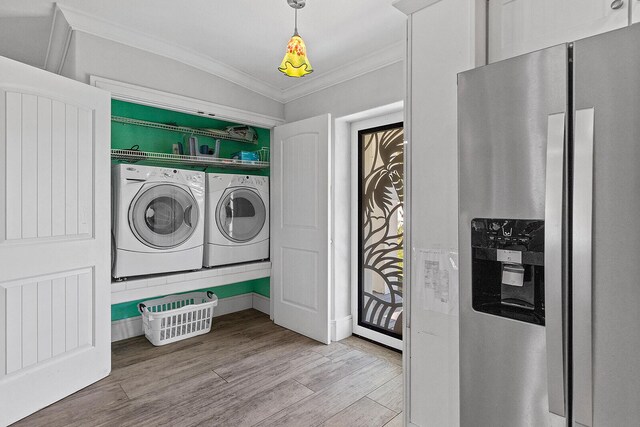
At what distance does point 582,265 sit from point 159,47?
9.94 ft

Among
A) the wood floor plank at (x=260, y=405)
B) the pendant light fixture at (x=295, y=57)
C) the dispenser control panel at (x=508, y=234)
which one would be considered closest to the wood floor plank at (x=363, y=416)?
the wood floor plank at (x=260, y=405)

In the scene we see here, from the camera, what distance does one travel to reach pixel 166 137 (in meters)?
3.28

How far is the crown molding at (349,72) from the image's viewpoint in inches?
103

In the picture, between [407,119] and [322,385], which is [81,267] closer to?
[322,385]

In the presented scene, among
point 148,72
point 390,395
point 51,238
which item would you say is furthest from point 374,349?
point 148,72

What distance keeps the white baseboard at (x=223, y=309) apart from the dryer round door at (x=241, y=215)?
0.89 metres

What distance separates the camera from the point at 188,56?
2875mm

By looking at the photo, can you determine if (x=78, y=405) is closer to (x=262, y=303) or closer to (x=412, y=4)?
(x=262, y=303)

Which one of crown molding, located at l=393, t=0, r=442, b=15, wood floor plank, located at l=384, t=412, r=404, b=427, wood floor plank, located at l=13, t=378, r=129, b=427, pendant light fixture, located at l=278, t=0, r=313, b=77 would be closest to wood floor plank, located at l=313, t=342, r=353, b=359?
wood floor plank, located at l=384, t=412, r=404, b=427

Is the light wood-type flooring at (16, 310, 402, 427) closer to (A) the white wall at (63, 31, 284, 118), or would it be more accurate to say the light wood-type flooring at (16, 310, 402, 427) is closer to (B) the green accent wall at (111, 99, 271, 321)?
(B) the green accent wall at (111, 99, 271, 321)

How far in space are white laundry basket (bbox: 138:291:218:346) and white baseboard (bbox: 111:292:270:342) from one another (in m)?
0.14

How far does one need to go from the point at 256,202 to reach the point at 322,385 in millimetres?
1832

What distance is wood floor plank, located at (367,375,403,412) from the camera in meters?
2.08

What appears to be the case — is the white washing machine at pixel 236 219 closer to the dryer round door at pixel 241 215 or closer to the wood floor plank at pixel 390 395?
the dryer round door at pixel 241 215
